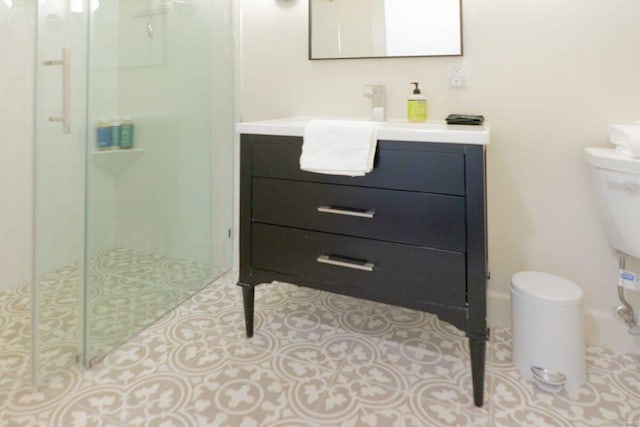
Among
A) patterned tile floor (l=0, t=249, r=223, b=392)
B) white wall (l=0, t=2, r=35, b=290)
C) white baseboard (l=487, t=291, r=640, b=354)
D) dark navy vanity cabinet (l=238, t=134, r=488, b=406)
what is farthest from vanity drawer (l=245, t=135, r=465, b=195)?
white wall (l=0, t=2, r=35, b=290)

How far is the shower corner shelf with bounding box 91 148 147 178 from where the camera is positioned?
154cm

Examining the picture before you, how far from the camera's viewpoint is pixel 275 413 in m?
1.22

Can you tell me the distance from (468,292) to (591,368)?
67 cm

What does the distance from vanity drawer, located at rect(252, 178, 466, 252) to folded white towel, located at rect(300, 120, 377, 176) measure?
8 cm

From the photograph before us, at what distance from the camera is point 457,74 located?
1637 mm

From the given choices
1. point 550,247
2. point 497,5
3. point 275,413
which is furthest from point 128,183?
point 550,247

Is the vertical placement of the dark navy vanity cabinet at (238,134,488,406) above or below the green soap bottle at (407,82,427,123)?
below

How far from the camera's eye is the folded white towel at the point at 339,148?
1245 millimetres

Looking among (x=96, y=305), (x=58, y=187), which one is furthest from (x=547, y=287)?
(x=58, y=187)

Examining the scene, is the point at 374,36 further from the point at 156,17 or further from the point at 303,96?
the point at 156,17

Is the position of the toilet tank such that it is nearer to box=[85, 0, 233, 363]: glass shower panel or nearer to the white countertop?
the white countertop

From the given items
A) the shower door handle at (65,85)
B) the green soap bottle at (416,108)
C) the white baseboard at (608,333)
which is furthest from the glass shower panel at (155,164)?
the white baseboard at (608,333)

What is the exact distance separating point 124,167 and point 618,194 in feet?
6.43

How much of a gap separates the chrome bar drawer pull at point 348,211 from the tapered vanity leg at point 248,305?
46cm
